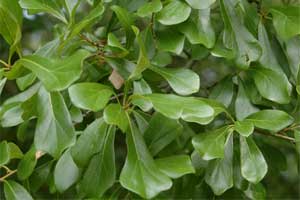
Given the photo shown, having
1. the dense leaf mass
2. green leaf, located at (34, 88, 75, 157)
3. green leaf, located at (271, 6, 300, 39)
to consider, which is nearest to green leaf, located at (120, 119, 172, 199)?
the dense leaf mass

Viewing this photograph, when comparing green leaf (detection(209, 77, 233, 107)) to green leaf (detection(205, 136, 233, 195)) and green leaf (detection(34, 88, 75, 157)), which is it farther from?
green leaf (detection(34, 88, 75, 157))

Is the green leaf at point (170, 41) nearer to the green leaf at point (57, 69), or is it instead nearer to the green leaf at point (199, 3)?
the green leaf at point (199, 3)

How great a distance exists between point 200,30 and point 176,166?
271 mm

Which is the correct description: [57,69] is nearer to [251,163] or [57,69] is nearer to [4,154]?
[4,154]

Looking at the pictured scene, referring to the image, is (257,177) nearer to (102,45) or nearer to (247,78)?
(247,78)

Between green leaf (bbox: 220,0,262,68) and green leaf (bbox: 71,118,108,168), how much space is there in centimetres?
31

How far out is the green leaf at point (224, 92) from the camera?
3.92 ft

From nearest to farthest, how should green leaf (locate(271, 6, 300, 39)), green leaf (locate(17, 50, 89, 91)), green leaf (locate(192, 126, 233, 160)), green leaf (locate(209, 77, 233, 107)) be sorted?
green leaf (locate(17, 50, 89, 91)), green leaf (locate(192, 126, 233, 160)), green leaf (locate(271, 6, 300, 39)), green leaf (locate(209, 77, 233, 107))

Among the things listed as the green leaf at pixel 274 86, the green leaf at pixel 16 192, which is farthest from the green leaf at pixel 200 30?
the green leaf at pixel 16 192

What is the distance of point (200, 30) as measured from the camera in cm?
103

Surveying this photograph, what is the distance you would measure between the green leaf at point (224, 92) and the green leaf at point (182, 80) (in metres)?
0.20

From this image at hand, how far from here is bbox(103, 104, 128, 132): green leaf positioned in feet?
2.84

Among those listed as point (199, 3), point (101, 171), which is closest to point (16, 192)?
point (101, 171)

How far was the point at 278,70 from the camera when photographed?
1.11 meters
